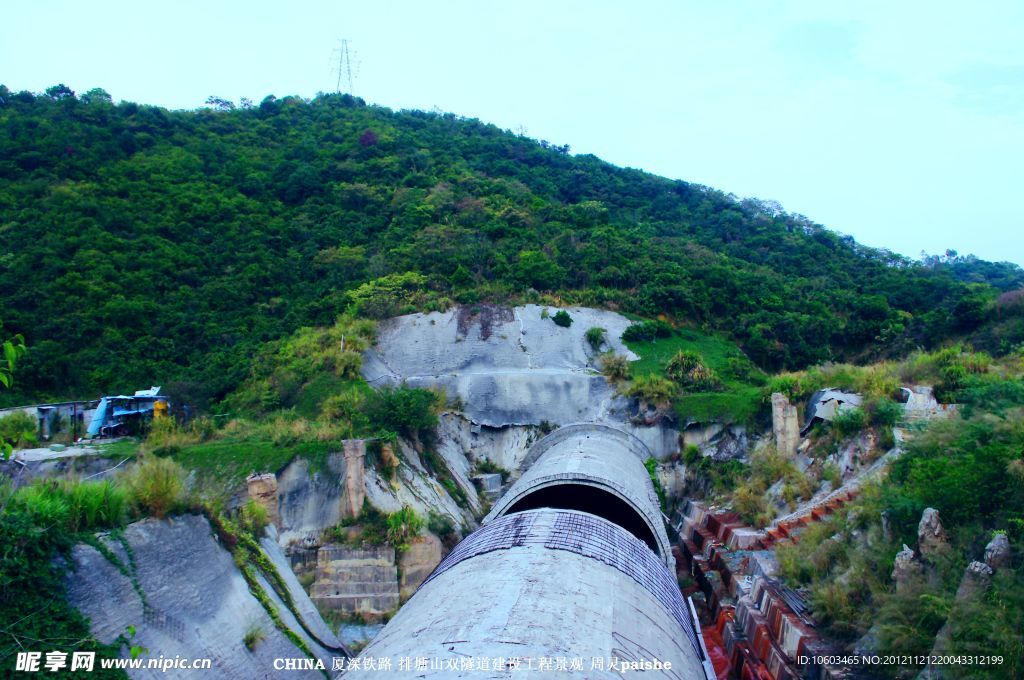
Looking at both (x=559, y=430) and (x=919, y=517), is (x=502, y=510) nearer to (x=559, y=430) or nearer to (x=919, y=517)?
(x=919, y=517)

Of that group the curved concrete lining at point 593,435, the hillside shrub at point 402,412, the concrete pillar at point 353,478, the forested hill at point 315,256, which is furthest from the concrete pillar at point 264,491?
the forested hill at point 315,256

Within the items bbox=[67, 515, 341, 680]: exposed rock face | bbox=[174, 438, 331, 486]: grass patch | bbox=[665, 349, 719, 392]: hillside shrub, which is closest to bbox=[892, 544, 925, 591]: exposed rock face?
bbox=[67, 515, 341, 680]: exposed rock face

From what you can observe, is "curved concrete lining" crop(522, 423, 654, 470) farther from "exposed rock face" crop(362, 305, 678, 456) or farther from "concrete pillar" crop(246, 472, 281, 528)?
"concrete pillar" crop(246, 472, 281, 528)

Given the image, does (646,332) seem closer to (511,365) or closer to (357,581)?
(511,365)

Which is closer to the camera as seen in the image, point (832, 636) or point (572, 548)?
point (572, 548)

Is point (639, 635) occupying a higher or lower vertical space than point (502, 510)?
higher

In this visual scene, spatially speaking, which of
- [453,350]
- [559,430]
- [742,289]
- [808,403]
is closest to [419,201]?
[453,350]
